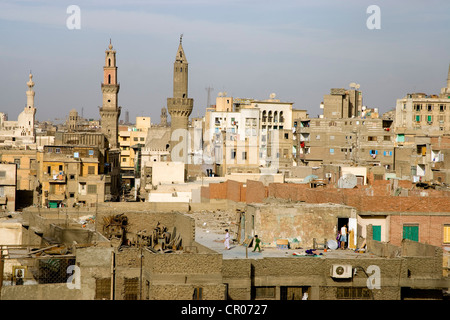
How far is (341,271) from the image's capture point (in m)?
20.9

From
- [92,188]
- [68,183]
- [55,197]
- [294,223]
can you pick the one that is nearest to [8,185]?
[55,197]

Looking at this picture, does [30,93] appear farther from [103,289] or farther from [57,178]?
[103,289]

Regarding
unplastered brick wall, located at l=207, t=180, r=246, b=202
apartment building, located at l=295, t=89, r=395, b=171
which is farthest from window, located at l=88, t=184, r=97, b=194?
apartment building, located at l=295, t=89, r=395, b=171

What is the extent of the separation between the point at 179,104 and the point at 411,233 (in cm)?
3863

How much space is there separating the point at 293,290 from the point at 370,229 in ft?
13.2

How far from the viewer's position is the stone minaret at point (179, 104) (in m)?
62.6

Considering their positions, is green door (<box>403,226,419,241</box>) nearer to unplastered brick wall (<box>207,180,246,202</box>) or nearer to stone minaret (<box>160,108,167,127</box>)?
unplastered brick wall (<box>207,180,246,202</box>)

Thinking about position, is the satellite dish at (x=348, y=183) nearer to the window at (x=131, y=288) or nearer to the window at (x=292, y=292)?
the window at (x=292, y=292)

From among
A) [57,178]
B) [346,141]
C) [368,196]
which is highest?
[346,141]

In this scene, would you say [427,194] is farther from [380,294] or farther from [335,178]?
[335,178]

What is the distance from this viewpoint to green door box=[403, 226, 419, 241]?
2589 cm
